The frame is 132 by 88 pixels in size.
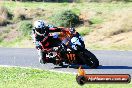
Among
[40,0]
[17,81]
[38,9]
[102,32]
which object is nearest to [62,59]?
[17,81]

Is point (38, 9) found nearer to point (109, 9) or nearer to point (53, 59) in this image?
point (109, 9)

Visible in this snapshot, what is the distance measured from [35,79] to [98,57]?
685 centimetres

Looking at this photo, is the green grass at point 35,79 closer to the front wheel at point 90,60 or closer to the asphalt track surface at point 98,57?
the asphalt track surface at point 98,57

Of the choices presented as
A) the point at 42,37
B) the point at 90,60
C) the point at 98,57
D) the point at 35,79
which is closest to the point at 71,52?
the point at 90,60

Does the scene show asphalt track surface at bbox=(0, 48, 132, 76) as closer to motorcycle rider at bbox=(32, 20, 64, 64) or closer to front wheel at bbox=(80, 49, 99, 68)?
front wheel at bbox=(80, 49, 99, 68)

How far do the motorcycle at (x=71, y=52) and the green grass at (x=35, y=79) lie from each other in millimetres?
1732

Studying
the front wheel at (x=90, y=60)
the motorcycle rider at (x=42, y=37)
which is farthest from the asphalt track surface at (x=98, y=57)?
the motorcycle rider at (x=42, y=37)

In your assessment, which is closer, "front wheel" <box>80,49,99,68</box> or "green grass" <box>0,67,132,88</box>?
"green grass" <box>0,67,132,88</box>

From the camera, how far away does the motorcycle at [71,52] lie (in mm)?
20016

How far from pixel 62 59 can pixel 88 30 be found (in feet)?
40.3

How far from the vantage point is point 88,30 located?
3256 centimetres

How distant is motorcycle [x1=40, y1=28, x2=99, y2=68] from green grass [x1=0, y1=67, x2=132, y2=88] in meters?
1.73

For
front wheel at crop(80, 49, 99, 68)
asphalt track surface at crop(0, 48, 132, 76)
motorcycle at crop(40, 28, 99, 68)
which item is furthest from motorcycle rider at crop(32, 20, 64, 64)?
front wheel at crop(80, 49, 99, 68)

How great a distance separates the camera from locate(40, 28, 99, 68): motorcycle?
788 inches
